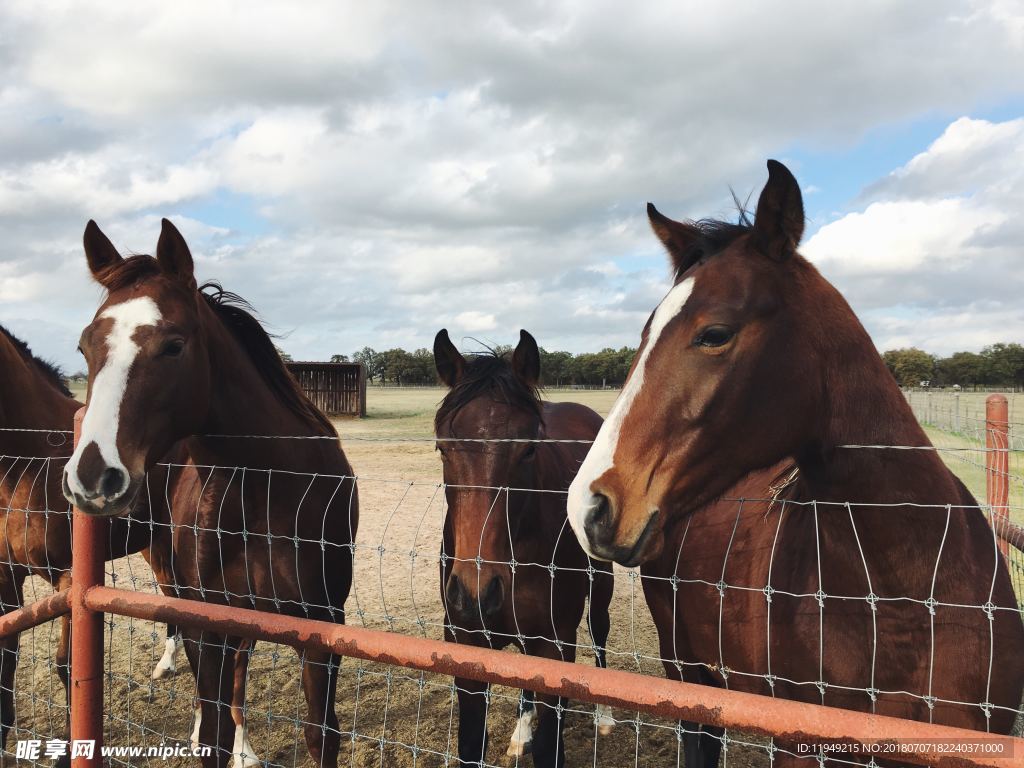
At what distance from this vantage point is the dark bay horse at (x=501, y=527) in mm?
2752

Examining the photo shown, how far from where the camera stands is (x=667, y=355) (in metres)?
1.77

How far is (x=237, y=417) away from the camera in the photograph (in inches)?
122

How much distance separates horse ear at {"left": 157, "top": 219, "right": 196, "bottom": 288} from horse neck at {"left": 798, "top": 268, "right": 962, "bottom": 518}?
2.50 meters

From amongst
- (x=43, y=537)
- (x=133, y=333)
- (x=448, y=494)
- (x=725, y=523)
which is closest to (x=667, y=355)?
(x=725, y=523)

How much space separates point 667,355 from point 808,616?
945 mm

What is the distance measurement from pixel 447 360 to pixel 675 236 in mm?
1612

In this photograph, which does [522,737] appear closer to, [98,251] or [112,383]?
[112,383]

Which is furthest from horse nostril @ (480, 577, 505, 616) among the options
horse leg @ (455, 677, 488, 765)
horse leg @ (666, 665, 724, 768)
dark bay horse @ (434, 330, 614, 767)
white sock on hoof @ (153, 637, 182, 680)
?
white sock on hoof @ (153, 637, 182, 680)

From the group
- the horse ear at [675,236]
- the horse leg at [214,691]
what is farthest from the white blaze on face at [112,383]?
the horse ear at [675,236]

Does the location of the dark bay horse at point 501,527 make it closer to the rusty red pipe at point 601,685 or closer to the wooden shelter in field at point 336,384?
the rusty red pipe at point 601,685

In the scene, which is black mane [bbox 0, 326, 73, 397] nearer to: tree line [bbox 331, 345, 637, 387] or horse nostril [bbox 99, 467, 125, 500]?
horse nostril [bbox 99, 467, 125, 500]

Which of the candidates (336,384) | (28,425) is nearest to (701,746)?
(28,425)

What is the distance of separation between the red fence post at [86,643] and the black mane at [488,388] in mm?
1464

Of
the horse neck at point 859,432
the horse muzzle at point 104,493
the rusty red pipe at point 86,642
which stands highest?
the horse neck at point 859,432
